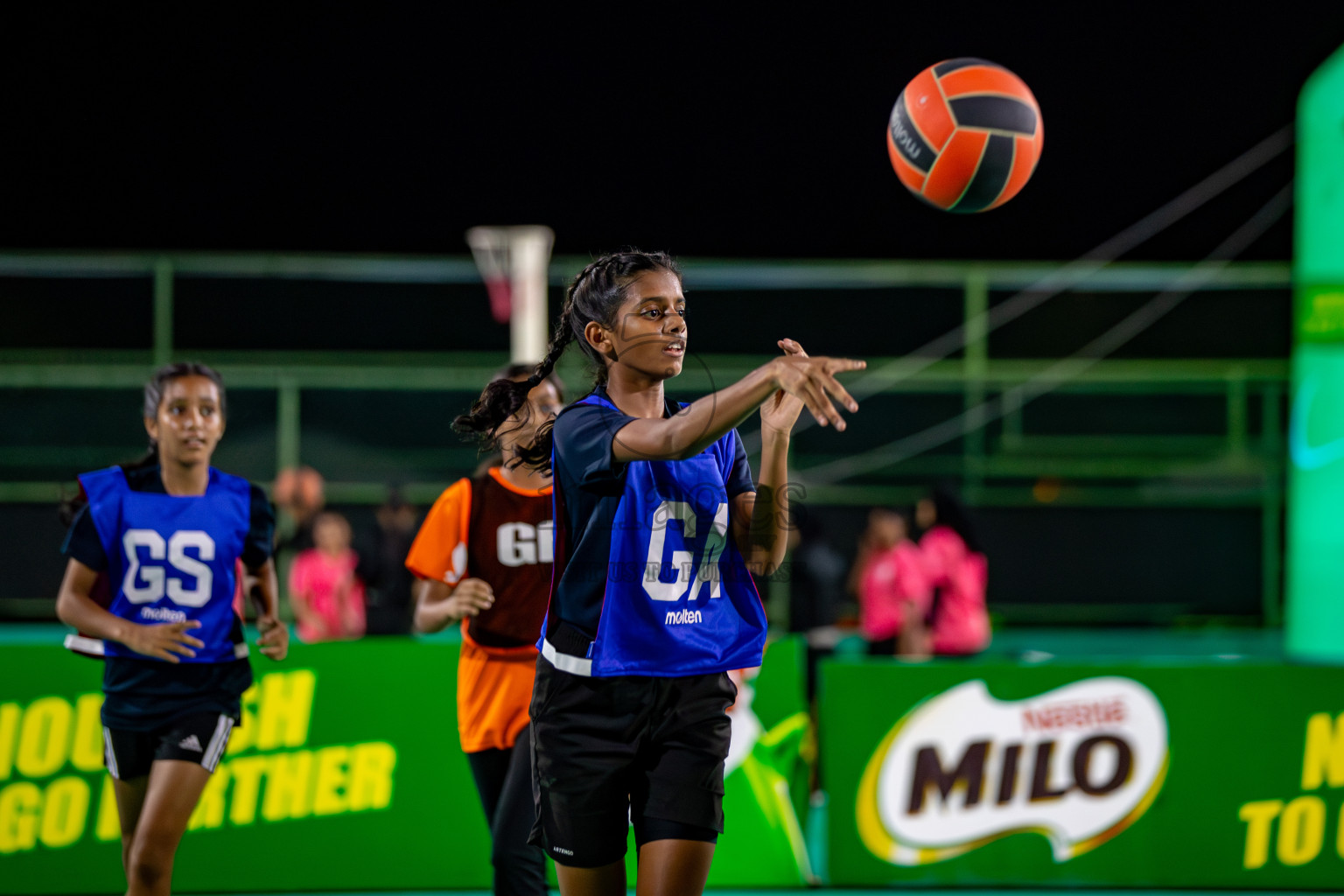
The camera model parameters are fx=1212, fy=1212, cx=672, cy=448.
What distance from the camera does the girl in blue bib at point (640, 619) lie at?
9.02 feet

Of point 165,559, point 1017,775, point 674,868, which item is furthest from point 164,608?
point 1017,775

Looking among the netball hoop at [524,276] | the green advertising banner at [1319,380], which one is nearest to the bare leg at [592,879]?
the green advertising banner at [1319,380]

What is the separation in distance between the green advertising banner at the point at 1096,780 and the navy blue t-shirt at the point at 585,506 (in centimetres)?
330

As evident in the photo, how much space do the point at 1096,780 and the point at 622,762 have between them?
146 inches

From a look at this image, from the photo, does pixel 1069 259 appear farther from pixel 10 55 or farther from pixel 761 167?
pixel 10 55

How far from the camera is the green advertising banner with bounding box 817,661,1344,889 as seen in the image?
18.7 feet

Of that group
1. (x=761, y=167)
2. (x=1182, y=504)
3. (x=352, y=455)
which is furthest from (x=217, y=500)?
(x=761, y=167)

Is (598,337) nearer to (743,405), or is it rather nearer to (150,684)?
(743,405)

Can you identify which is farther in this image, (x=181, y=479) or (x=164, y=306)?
(x=164, y=306)

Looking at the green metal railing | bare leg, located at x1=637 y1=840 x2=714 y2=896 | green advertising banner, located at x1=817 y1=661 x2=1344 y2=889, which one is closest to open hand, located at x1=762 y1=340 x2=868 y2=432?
bare leg, located at x1=637 y1=840 x2=714 y2=896

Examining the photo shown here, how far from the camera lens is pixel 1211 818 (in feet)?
18.7

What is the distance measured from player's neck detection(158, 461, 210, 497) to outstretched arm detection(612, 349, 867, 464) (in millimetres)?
2359

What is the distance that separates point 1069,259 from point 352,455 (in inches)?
604

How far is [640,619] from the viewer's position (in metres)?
2.78
